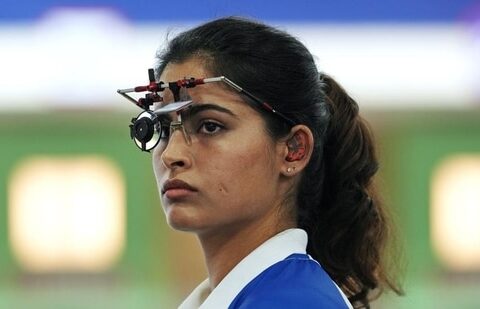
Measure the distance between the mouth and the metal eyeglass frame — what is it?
5 centimetres

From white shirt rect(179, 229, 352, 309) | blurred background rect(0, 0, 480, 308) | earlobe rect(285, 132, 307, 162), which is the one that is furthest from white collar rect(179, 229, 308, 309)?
blurred background rect(0, 0, 480, 308)

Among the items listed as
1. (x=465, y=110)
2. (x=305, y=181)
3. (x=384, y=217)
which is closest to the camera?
(x=305, y=181)

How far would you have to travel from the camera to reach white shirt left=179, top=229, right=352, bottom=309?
1.40 m

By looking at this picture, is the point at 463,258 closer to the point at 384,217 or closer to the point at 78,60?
the point at 78,60

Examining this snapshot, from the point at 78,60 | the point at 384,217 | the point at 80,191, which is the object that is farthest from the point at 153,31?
the point at 384,217

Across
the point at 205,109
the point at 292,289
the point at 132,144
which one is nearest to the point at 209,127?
the point at 205,109

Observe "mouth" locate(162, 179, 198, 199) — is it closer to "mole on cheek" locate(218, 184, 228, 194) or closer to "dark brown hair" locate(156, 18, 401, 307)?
"mole on cheek" locate(218, 184, 228, 194)

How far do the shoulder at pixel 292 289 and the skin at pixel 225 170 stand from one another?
94 mm

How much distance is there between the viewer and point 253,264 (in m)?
1.41

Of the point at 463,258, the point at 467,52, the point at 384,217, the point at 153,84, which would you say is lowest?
the point at 463,258

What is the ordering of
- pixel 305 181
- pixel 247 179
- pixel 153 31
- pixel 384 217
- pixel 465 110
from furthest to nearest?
1. pixel 465 110
2. pixel 153 31
3. pixel 384 217
4. pixel 305 181
5. pixel 247 179

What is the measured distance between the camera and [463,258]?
5.28 meters

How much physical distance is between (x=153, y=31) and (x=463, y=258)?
182cm

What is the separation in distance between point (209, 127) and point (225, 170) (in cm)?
6
